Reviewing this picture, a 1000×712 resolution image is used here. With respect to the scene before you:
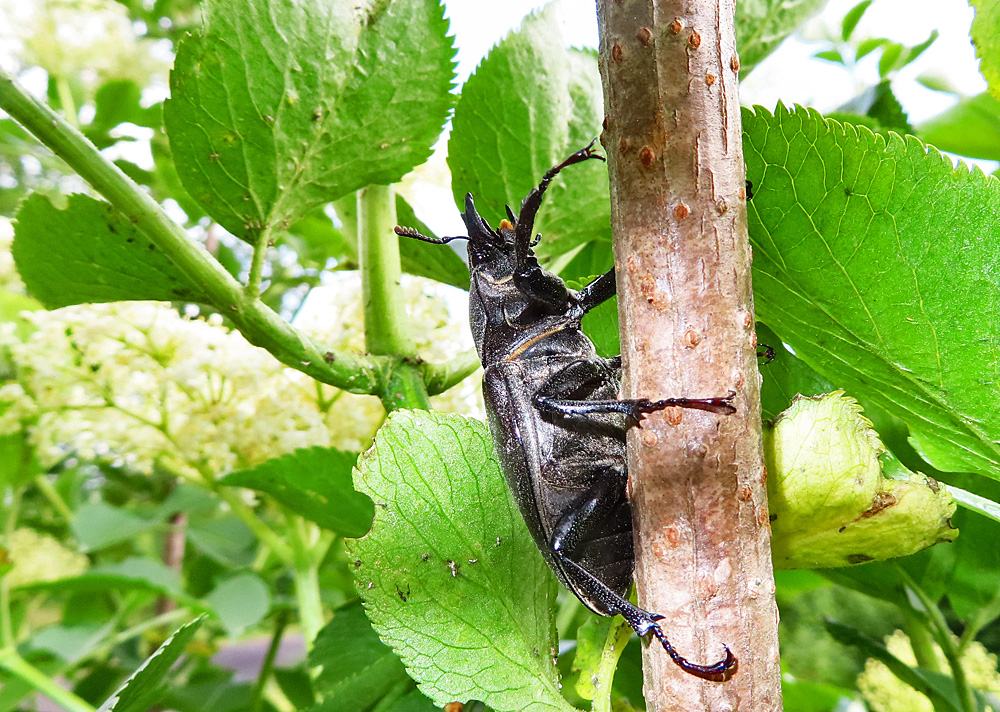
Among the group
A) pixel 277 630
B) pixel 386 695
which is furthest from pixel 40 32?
pixel 386 695

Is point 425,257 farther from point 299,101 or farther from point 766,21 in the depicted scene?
point 766,21

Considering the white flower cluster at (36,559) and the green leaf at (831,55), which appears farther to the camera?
the white flower cluster at (36,559)

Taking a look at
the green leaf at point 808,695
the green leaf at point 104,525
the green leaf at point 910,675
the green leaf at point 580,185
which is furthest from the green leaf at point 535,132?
the green leaf at point 104,525

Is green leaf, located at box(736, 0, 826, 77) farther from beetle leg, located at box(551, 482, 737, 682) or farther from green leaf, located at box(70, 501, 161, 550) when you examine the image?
green leaf, located at box(70, 501, 161, 550)

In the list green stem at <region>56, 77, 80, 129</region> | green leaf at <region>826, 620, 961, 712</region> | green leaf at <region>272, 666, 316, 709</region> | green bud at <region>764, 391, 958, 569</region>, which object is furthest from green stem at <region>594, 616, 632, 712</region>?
green stem at <region>56, 77, 80, 129</region>

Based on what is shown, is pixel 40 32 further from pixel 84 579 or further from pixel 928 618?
pixel 928 618

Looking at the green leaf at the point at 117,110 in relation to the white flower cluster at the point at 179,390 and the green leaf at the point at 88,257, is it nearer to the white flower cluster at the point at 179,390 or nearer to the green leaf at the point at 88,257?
the white flower cluster at the point at 179,390

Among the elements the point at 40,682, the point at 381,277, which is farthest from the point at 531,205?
the point at 40,682
